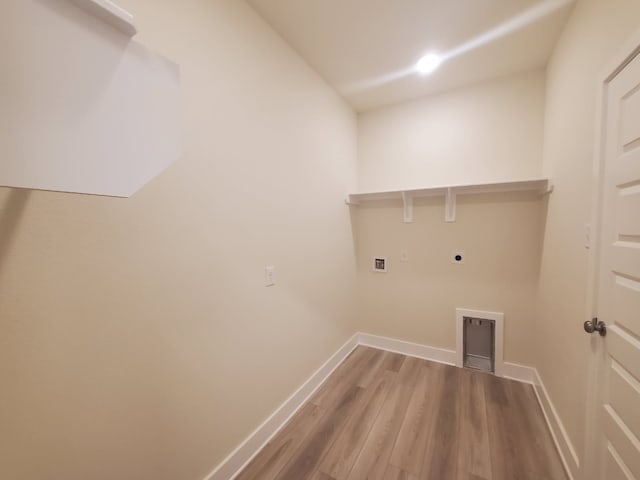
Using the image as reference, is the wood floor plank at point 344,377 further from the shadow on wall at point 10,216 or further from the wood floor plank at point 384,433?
the shadow on wall at point 10,216

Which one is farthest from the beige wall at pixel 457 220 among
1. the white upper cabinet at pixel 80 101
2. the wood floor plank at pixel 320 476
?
the white upper cabinet at pixel 80 101

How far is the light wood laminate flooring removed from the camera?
1426 mm

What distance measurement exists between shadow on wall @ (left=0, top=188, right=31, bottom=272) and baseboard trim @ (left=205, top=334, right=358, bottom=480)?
1365 mm

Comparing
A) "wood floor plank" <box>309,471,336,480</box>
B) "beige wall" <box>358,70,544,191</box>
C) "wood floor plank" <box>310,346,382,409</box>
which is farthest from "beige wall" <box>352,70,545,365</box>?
"wood floor plank" <box>309,471,336,480</box>

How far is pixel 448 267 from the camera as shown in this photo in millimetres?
2445

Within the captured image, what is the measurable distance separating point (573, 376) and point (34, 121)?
234cm

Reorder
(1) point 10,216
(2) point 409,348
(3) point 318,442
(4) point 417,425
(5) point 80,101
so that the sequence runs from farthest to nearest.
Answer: (2) point 409,348 → (4) point 417,425 → (3) point 318,442 → (1) point 10,216 → (5) point 80,101

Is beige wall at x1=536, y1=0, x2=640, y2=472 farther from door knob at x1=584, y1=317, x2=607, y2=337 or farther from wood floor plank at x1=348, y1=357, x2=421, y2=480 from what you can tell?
wood floor plank at x1=348, y1=357, x2=421, y2=480

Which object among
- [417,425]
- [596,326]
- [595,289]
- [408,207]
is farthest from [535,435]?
[408,207]

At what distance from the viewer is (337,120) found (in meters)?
2.48

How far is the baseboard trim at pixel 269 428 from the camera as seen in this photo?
138cm

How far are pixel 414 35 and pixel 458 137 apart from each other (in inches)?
40.9

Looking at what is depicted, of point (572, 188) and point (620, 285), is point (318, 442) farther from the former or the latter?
point (572, 188)

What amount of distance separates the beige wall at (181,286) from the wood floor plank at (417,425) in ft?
2.64
